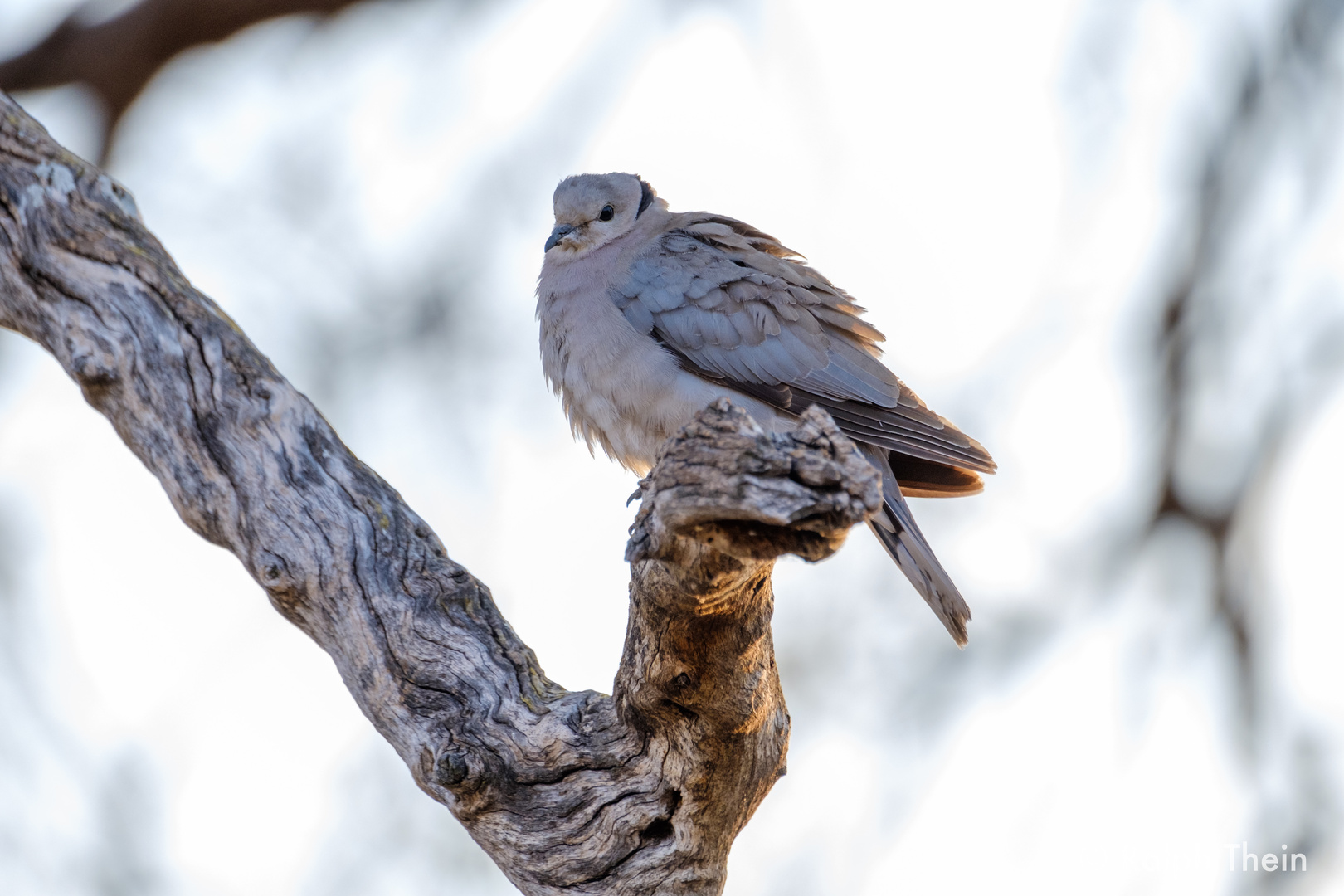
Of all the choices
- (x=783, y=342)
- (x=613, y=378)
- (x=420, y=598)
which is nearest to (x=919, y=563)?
(x=783, y=342)

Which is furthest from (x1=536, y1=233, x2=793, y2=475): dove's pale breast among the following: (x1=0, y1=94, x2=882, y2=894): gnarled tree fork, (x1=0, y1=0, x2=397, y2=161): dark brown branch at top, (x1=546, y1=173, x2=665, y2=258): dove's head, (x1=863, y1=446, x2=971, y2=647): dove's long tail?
(x1=0, y1=0, x2=397, y2=161): dark brown branch at top

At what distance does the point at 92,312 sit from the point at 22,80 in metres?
2.28

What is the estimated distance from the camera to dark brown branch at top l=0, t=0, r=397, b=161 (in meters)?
5.00

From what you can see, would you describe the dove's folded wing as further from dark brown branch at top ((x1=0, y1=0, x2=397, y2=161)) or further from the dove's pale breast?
dark brown branch at top ((x1=0, y1=0, x2=397, y2=161))

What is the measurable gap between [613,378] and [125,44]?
261 cm

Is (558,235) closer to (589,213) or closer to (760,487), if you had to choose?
(589,213)

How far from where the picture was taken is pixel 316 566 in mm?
3139

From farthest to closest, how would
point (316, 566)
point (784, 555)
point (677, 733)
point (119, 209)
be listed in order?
point (119, 209) → point (316, 566) → point (677, 733) → point (784, 555)

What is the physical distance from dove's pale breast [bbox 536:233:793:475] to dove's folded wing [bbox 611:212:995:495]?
55 millimetres

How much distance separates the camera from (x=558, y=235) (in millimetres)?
4895

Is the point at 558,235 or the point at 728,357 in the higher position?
the point at 558,235

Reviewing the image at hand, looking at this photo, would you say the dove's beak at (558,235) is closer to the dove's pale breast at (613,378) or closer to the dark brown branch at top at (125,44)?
the dove's pale breast at (613,378)

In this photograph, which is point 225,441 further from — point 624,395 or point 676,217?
point 676,217

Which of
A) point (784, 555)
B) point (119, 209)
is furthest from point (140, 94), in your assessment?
point (784, 555)
